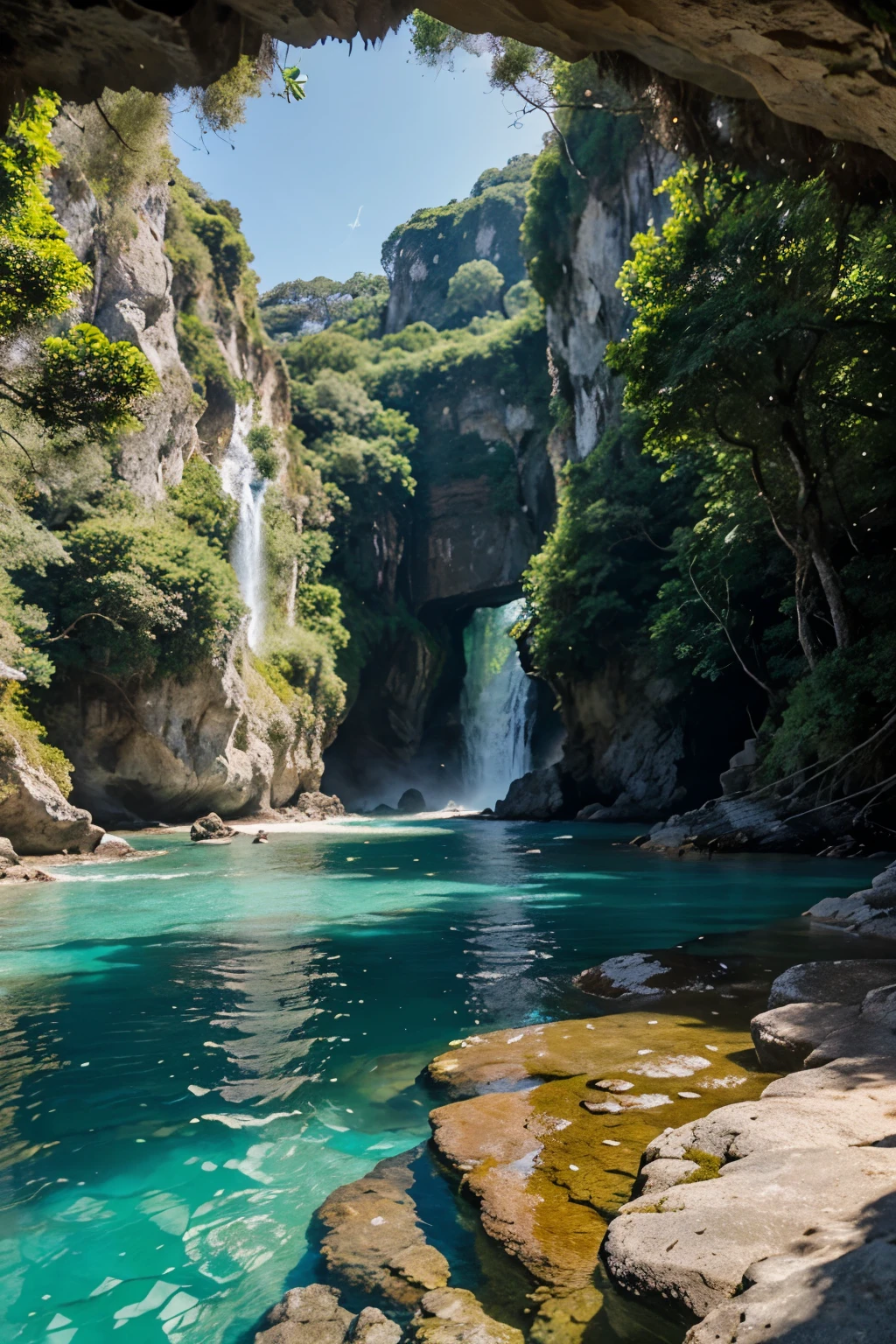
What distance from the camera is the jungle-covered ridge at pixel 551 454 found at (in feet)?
36.1

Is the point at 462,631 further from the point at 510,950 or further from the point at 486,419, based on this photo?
the point at 510,950

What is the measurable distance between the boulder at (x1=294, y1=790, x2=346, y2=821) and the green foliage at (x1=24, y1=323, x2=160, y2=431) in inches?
814

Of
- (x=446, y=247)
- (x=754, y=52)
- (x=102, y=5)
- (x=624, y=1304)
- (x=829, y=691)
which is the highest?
(x=446, y=247)

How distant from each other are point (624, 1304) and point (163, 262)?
31575 millimetres

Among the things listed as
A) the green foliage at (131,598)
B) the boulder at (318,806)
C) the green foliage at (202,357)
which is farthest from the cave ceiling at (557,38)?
the green foliage at (202,357)

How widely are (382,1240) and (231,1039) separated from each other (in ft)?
9.04

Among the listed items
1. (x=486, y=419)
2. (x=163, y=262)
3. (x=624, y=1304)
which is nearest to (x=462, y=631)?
(x=486, y=419)

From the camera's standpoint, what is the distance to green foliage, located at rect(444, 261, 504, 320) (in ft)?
189

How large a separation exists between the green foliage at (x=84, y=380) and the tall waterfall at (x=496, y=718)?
25.7 meters

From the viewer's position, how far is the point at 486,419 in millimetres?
42031

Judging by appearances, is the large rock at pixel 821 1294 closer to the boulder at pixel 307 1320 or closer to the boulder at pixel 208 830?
the boulder at pixel 307 1320

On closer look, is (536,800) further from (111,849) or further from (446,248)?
(446,248)

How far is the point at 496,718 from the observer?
132 ft

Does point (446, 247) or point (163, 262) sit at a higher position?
point (446, 247)
